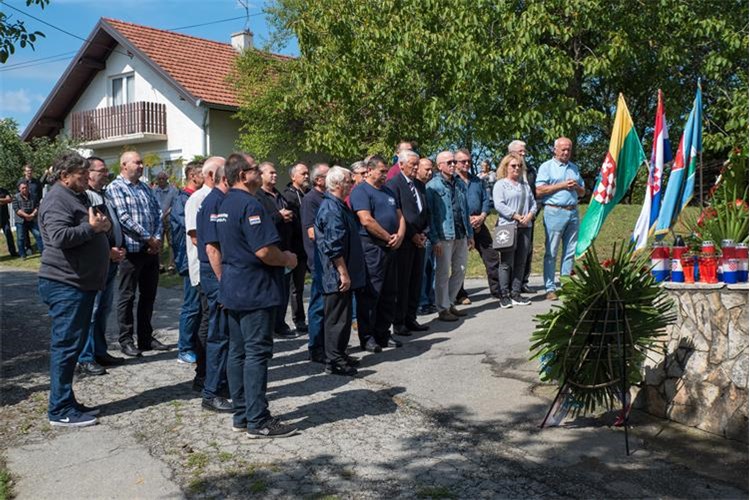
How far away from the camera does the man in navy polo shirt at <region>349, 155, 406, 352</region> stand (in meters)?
7.61

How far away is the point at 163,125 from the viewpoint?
28.3 metres

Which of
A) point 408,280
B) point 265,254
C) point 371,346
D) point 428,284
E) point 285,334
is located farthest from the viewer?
point 428,284

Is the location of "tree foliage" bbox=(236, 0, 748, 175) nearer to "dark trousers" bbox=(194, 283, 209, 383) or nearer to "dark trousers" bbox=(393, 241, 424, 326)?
"dark trousers" bbox=(393, 241, 424, 326)

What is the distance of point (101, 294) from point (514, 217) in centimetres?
486

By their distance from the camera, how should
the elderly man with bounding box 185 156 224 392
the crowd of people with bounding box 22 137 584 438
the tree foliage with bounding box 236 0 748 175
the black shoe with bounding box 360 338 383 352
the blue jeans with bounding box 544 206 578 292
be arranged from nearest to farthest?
1. the crowd of people with bounding box 22 137 584 438
2. the elderly man with bounding box 185 156 224 392
3. the black shoe with bounding box 360 338 383 352
4. the blue jeans with bounding box 544 206 578 292
5. the tree foliage with bounding box 236 0 748 175

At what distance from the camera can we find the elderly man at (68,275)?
5660 millimetres

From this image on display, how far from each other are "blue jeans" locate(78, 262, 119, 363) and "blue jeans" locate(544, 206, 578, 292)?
5.14 metres

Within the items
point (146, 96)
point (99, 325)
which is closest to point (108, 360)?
point (99, 325)

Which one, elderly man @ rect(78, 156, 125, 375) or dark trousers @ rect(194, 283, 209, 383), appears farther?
elderly man @ rect(78, 156, 125, 375)

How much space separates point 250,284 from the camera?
522 cm

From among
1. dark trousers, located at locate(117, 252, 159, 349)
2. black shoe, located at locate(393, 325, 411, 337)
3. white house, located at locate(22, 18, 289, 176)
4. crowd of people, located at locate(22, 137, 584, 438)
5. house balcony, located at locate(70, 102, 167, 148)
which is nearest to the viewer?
crowd of people, located at locate(22, 137, 584, 438)

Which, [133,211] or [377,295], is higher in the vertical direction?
[133,211]

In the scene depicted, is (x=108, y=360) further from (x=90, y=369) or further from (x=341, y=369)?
(x=341, y=369)

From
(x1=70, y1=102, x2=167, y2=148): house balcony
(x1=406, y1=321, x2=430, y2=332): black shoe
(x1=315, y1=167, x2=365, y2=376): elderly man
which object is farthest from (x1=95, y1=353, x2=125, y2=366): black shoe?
(x1=70, y1=102, x2=167, y2=148): house balcony
